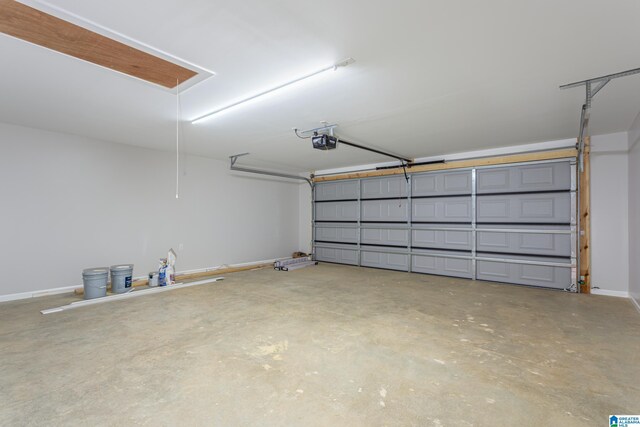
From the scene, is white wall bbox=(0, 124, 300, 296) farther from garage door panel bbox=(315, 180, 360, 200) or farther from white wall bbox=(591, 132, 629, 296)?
white wall bbox=(591, 132, 629, 296)

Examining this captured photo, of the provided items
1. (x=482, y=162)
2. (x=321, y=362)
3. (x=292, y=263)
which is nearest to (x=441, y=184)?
(x=482, y=162)

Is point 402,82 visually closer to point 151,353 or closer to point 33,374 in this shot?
point 151,353

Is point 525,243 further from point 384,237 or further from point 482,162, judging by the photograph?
point 384,237

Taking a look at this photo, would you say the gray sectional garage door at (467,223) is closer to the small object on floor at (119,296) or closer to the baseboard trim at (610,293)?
the baseboard trim at (610,293)

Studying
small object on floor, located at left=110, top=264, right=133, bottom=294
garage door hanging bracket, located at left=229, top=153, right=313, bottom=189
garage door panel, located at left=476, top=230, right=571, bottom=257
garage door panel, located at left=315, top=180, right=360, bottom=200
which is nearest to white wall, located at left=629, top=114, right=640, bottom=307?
garage door panel, located at left=476, top=230, right=571, bottom=257

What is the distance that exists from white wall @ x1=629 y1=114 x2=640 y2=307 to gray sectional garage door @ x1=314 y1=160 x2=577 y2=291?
66 cm

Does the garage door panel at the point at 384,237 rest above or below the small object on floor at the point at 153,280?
above

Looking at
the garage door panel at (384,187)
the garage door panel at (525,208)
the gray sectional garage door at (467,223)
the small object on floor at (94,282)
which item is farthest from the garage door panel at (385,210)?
the small object on floor at (94,282)

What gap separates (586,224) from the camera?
462 centimetres

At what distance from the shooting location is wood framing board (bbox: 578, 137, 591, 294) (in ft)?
15.1

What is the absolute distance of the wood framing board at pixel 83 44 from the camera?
73.4 inches

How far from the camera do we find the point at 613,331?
117 inches

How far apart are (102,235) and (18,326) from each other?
208 cm

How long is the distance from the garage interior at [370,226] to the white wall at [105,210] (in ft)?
0.11
